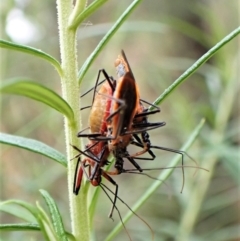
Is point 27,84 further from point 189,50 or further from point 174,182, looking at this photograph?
point 189,50

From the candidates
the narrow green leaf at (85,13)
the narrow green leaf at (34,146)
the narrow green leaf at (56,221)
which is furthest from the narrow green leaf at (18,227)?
the narrow green leaf at (85,13)

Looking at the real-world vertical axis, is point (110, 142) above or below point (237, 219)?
below

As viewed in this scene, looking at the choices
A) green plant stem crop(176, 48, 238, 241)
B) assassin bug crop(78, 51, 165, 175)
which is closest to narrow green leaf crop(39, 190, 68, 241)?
assassin bug crop(78, 51, 165, 175)

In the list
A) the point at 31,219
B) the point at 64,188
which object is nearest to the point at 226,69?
the point at 31,219

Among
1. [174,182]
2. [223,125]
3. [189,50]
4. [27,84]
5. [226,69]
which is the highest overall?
[189,50]

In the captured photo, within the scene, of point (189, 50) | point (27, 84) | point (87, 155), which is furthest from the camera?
point (189, 50)

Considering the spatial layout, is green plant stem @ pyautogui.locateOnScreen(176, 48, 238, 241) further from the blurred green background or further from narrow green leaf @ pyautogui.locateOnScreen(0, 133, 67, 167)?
narrow green leaf @ pyautogui.locateOnScreen(0, 133, 67, 167)

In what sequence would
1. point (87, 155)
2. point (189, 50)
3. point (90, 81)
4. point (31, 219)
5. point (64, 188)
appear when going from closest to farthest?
point (87, 155) → point (31, 219) → point (90, 81) → point (64, 188) → point (189, 50)

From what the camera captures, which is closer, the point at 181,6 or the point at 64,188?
the point at 64,188
